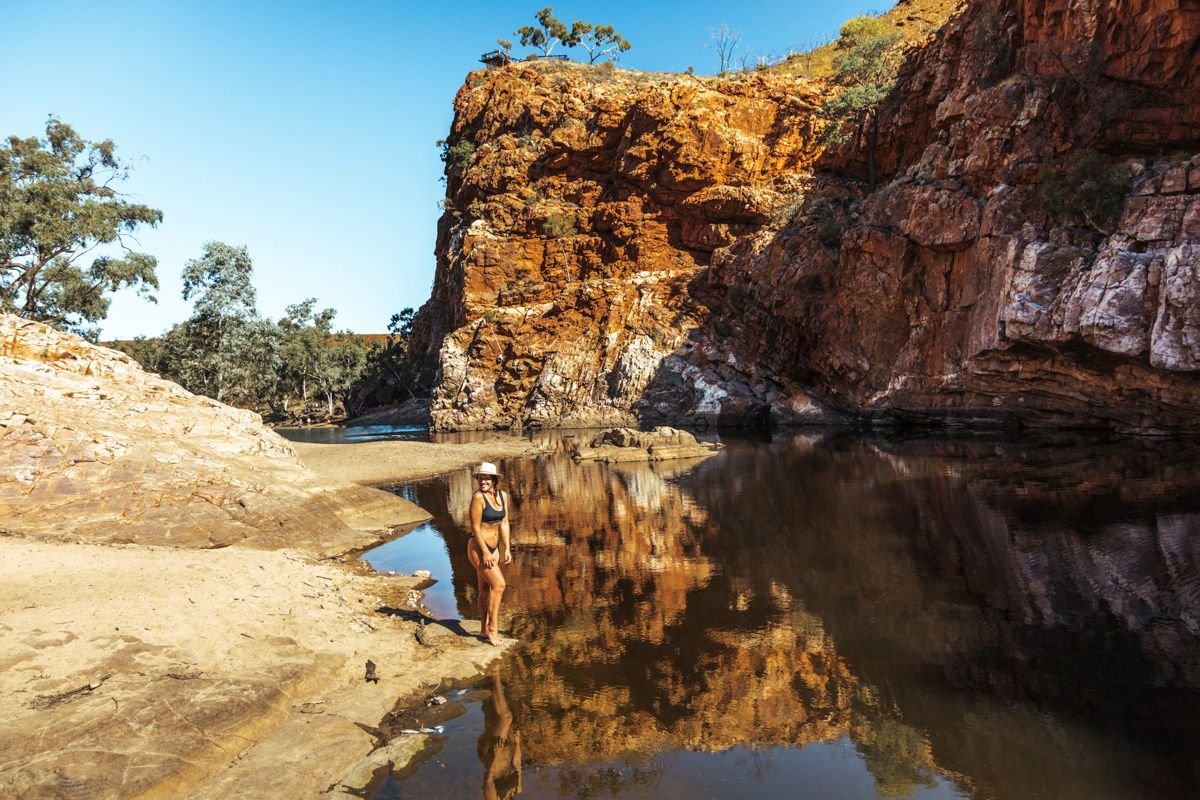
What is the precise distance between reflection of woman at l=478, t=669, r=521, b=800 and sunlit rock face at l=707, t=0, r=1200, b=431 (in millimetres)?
25142

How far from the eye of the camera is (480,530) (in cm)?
901

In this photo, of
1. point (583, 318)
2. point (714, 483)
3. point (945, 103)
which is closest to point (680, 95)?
point (583, 318)

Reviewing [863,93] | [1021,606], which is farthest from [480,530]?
[863,93]

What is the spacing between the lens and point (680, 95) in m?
66.6

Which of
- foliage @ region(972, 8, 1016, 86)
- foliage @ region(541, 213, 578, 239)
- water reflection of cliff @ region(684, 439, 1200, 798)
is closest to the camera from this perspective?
water reflection of cliff @ region(684, 439, 1200, 798)

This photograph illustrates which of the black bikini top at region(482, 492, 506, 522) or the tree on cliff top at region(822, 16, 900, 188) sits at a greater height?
the tree on cliff top at region(822, 16, 900, 188)

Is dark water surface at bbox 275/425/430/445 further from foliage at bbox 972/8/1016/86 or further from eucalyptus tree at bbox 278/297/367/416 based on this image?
foliage at bbox 972/8/1016/86

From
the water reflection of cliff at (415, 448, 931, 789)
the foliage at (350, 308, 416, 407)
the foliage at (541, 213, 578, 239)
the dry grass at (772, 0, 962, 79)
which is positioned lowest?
the water reflection of cliff at (415, 448, 931, 789)

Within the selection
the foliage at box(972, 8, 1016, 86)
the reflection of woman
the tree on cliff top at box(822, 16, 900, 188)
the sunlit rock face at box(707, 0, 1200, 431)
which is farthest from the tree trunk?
the reflection of woman

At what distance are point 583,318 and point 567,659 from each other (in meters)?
56.6

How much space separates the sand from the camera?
219 inches

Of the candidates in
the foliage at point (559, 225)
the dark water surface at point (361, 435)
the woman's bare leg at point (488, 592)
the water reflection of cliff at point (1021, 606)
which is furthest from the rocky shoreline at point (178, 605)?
the foliage at point (559, 225)

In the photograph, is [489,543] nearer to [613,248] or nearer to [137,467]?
[137,467]

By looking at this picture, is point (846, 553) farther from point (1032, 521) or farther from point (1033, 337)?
point (1033, 337)
